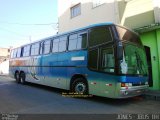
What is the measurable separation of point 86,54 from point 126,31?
198 cm

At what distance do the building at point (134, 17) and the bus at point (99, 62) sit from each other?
276 cm

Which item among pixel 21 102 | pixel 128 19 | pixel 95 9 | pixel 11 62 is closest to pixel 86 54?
pixel 21 102

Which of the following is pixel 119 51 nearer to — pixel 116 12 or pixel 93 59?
pixel 93 59

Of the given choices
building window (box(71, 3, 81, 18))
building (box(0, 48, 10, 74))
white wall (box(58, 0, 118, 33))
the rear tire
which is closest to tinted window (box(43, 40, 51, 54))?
the rear tire

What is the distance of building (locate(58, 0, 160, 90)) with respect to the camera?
1159 cm

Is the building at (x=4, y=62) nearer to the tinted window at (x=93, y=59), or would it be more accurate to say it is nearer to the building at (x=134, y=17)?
the building at (x=134, y=17)

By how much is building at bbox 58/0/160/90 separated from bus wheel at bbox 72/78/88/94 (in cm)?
425

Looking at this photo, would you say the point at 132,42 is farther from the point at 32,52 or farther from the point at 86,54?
the point at 32,52

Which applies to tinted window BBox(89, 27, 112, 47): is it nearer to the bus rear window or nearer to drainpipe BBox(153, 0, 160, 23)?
the bus rear window

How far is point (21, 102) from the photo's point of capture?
333 inches

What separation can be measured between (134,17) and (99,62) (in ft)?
19.4

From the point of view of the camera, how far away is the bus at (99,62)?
25.5 feet

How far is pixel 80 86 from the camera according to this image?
30.9ft

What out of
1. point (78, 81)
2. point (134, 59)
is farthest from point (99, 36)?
point (78, 81)
